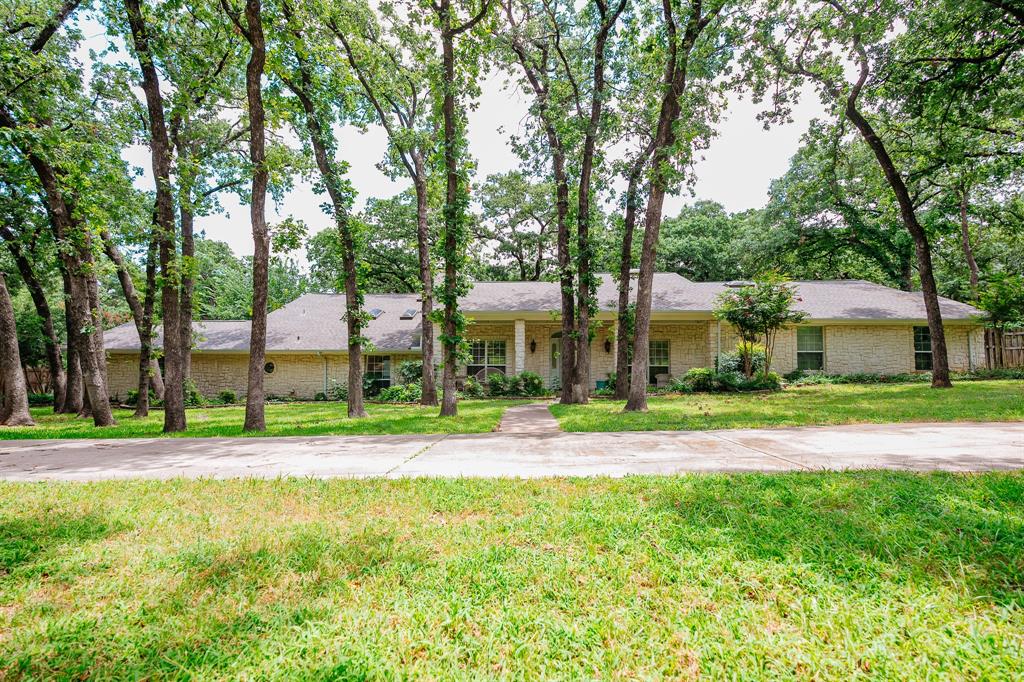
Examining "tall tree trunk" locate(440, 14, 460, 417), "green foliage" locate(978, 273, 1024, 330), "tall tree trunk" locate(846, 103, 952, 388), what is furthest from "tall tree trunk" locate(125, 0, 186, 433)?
"green foliage" locate(978, 273, 1024, 330)

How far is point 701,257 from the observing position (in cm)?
2927

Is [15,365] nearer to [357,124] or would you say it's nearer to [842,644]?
[357,124]

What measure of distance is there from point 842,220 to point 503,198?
1890 centimetres

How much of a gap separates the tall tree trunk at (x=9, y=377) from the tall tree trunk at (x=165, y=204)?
17.7 ft

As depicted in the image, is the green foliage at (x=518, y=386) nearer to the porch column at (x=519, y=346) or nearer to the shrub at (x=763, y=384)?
the porch column at (x=519, y=346)

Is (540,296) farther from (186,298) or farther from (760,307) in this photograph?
(186,298)

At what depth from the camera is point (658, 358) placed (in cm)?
1839

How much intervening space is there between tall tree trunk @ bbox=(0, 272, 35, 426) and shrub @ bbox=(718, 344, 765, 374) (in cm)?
2087

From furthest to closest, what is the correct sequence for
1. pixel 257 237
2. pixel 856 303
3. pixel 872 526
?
pixel 856 303
pixel 257 237
pixel 872 526

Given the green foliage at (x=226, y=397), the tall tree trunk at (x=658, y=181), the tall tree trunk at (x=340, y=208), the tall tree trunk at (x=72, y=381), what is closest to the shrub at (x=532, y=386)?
the tall tree trunk at (x=658, y=181)

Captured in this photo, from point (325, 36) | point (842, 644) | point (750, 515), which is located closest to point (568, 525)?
point (750, 515)

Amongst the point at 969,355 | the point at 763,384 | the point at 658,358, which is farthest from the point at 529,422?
the point at 969,355

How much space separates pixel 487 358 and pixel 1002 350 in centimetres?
2127

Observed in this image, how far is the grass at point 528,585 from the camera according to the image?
1.72 metres
